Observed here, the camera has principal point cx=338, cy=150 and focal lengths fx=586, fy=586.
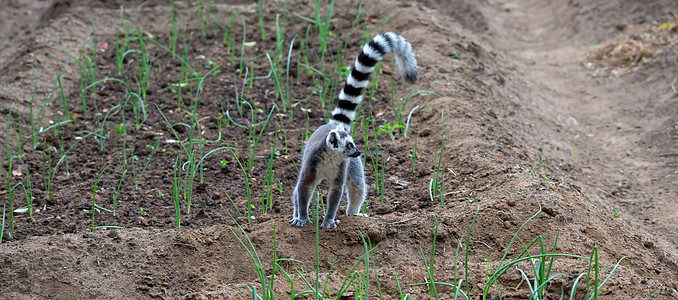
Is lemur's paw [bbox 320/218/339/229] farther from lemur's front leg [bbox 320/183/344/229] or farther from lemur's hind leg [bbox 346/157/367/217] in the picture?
lemur's hind leg [bbox 346/157/367/217]

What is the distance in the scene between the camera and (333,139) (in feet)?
13.0

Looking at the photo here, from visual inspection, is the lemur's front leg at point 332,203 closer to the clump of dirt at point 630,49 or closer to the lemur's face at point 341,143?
the lemur's face at point 341,143

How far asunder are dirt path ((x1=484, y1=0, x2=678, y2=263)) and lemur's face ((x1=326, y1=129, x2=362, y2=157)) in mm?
2849

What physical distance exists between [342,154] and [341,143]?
0.12 m

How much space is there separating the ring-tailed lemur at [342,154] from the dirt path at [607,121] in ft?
8.29

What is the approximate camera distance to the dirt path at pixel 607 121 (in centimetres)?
591

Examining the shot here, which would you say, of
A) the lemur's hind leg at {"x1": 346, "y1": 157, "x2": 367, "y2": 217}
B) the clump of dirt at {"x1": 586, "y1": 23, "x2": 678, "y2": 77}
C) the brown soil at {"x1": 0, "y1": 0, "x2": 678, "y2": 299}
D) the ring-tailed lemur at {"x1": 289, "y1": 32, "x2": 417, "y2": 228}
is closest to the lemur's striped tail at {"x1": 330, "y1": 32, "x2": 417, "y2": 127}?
the ring-tailed lemur at {"x1": 289, "y1": 32, "x2": 417, "y2": 228}

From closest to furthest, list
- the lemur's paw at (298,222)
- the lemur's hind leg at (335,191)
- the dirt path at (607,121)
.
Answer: the lemur's hind leg at (335,191)
the lemur's paw at (298,222)
the dirt path at (607,121)

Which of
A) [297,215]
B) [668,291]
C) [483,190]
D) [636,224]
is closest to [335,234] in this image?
[297,215]

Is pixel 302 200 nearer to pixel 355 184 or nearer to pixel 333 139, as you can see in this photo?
pixel 355 184

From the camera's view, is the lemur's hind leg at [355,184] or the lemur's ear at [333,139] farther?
the lemur's hind leg at [355,184]

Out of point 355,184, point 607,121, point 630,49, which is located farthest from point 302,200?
point 630,49

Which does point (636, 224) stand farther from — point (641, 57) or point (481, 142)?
point (641, 57)

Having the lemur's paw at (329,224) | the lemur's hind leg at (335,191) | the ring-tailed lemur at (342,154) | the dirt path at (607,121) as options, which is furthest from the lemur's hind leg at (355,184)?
the dirt path at (607,121)
